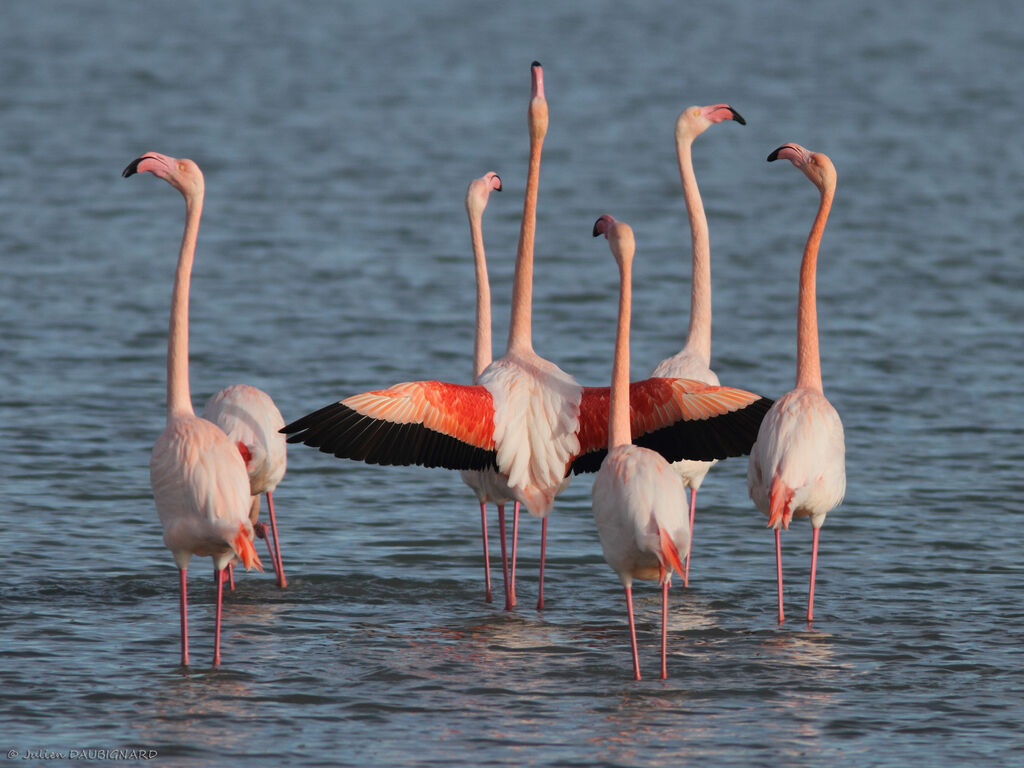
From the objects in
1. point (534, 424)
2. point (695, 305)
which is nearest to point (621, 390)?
point (534, 424)

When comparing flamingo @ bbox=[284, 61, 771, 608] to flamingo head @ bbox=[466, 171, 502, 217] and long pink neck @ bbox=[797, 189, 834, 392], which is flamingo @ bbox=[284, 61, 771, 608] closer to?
long pink neck @ bbox=[797, 189, 834, 392]

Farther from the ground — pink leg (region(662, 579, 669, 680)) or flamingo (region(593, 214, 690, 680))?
flamingo (region(593, 214, 690, 680))

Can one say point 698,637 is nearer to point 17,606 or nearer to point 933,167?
point 17,606

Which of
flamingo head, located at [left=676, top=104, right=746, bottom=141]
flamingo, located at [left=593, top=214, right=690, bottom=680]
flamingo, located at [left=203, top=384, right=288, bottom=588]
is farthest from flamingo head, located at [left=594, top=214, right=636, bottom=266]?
flamingo head, located at [left=676, top=104, right=746, bottom=141]

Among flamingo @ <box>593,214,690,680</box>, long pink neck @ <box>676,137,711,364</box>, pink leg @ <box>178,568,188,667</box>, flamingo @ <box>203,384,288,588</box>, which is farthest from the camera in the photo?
long pink neck @ <box>676,137,711,364</box>

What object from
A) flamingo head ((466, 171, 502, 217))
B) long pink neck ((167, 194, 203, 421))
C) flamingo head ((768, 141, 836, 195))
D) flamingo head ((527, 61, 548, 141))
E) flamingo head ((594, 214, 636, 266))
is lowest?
long pink neck ((167, 194, 203, 421))

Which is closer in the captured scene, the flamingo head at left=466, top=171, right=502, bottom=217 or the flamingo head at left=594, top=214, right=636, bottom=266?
the flamingo head at left=594, top=214, right=636, bottom=266

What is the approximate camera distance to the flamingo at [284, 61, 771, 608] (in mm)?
8531

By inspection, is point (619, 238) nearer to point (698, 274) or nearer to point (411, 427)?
point (411, 427)

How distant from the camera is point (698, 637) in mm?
8562

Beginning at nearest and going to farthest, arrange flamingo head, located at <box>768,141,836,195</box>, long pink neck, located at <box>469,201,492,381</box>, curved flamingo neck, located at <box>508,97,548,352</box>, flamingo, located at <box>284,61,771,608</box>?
1. flamingo, located at <box>284,61,771,608</box>
2. flamingo head, located at <box>768,141,836,195</box>
3. curved flamingo neck, located at <box>508,97,548,352</box>
4. long pink neck, located at <box>469,201,492,381</box>

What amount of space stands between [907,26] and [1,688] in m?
34.8

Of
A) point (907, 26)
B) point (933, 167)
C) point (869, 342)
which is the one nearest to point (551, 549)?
point (869, 342)

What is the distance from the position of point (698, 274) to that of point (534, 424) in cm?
172
